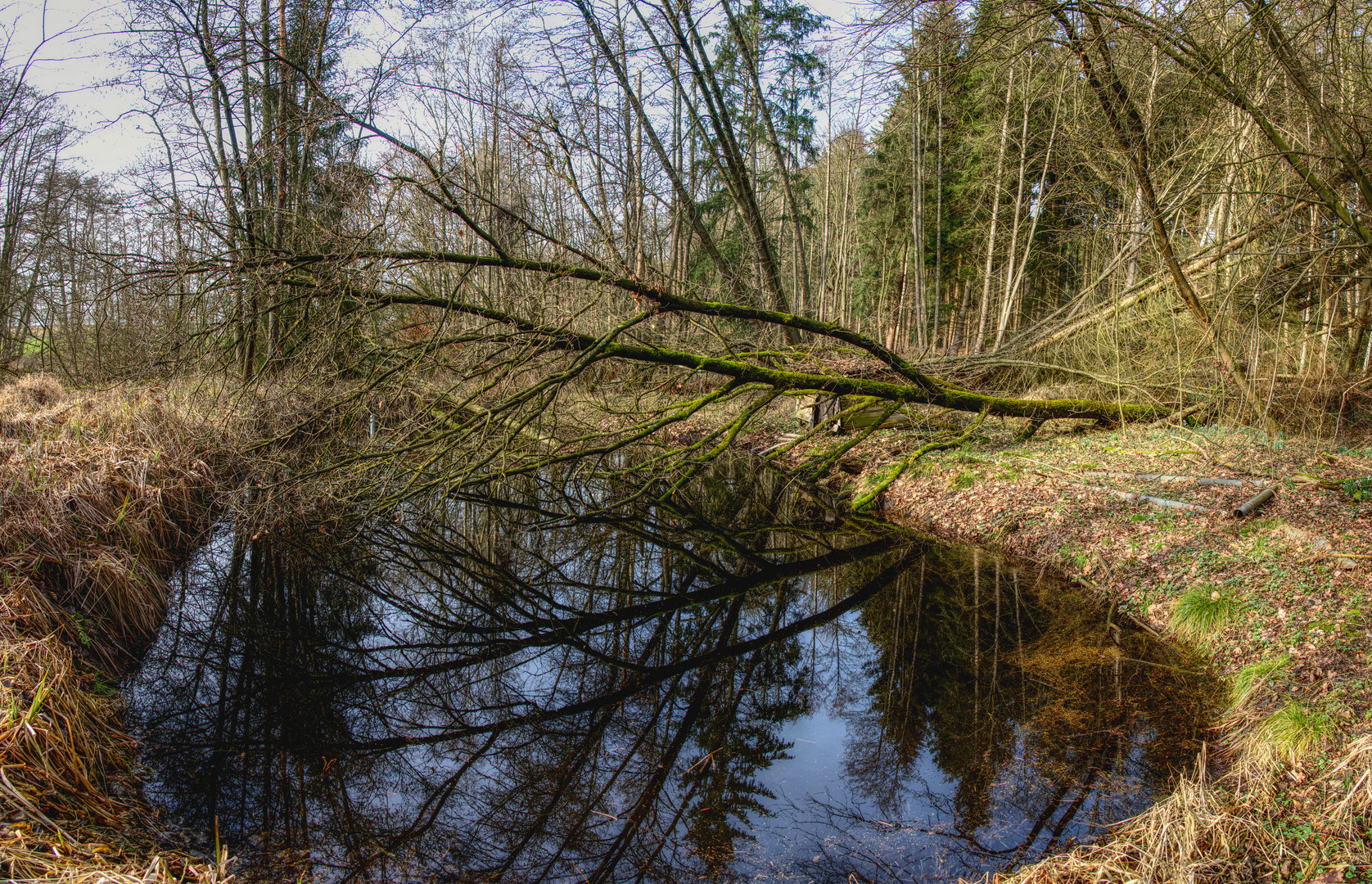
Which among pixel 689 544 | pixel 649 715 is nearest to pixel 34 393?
pixel 689 544

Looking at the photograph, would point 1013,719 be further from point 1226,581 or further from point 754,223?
point 754,223

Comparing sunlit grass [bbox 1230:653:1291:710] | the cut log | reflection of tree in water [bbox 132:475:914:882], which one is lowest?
reflection of tree in water [bbox 132:475:914:882]

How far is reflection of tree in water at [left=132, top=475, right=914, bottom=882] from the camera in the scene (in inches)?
147

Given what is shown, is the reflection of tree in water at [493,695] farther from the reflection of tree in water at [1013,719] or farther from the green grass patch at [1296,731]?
the green grass patch at [1296,731]

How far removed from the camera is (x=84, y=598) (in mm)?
5383

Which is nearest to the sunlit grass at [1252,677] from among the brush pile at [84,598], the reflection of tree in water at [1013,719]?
the reflection of tree in water at [1013,719]

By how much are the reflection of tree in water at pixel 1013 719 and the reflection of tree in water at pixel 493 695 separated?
71 cm

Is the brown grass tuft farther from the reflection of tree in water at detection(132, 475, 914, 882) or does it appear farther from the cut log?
the cut log

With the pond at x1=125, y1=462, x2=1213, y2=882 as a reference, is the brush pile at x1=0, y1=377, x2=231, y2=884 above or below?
above

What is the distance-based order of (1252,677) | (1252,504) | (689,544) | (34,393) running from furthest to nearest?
(34,393) < (689,544) < (1252,504) < (1252,677)

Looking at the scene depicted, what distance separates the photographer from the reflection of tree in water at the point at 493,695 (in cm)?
373

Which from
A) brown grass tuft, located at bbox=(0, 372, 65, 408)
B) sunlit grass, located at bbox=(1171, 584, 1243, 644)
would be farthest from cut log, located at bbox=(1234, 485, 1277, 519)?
brown grass tuft, located at bbox=(0, 372, 65, 408)

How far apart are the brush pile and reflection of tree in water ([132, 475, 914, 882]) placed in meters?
0.38

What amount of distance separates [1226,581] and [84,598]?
8884 millimetres
